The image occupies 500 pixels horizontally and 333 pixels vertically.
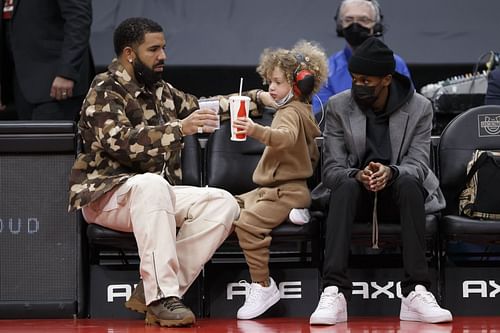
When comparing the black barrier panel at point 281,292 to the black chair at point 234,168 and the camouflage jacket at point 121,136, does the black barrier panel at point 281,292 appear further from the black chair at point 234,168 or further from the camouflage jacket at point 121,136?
the camouflage jacket at point 121,136

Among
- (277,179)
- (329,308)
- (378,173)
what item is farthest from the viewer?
(277,179)

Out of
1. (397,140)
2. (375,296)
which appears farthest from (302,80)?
(375,296)

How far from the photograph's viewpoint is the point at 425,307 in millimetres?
5285

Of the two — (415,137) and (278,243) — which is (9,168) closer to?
(278,243)

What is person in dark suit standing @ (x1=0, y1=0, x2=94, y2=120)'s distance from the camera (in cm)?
665

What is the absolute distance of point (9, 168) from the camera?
19.0 ft

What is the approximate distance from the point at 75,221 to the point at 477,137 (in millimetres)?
2099

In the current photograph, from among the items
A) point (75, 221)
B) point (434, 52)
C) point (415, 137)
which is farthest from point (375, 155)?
point (434, 52)

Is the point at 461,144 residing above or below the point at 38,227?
above

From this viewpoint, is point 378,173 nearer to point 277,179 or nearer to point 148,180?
point 277,179

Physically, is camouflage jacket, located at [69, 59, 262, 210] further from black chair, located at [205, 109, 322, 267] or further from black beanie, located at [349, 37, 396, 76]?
black beanie, located at [349, 37, 396, 76]

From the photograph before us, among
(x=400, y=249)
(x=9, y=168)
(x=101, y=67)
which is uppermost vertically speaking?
(x=101, y=67)

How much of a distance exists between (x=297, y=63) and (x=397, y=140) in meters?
0.62

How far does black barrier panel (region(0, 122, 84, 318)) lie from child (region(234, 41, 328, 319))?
884mm
